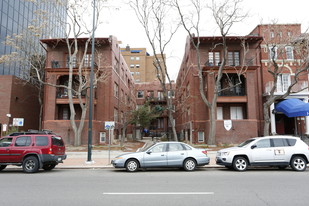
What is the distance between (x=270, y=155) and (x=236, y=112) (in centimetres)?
1545

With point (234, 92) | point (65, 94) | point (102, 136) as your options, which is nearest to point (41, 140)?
point (102, 136)

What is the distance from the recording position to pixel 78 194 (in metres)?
6.47

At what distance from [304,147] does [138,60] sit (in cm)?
6506

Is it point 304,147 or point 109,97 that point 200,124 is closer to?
point 109,97

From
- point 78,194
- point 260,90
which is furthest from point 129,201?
point 260,90

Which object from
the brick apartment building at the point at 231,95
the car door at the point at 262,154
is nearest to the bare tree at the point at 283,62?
the brick apartment building at the point at 231,95

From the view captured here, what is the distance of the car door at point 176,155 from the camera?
10.9 m

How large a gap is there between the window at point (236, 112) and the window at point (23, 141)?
20.7 m

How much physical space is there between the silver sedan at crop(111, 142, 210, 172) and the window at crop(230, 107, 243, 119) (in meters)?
15.9

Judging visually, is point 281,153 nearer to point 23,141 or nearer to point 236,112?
point 23,141

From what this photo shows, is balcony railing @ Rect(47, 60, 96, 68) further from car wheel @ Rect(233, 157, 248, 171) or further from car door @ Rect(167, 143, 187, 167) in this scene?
car wheel @ Rect(233, 157, 248, 171)

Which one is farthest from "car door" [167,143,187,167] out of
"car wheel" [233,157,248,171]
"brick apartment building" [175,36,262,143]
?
"brick apartment building" [175,36,262,143]

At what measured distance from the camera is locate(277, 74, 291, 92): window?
2568 cm

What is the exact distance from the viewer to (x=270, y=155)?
1083cm
